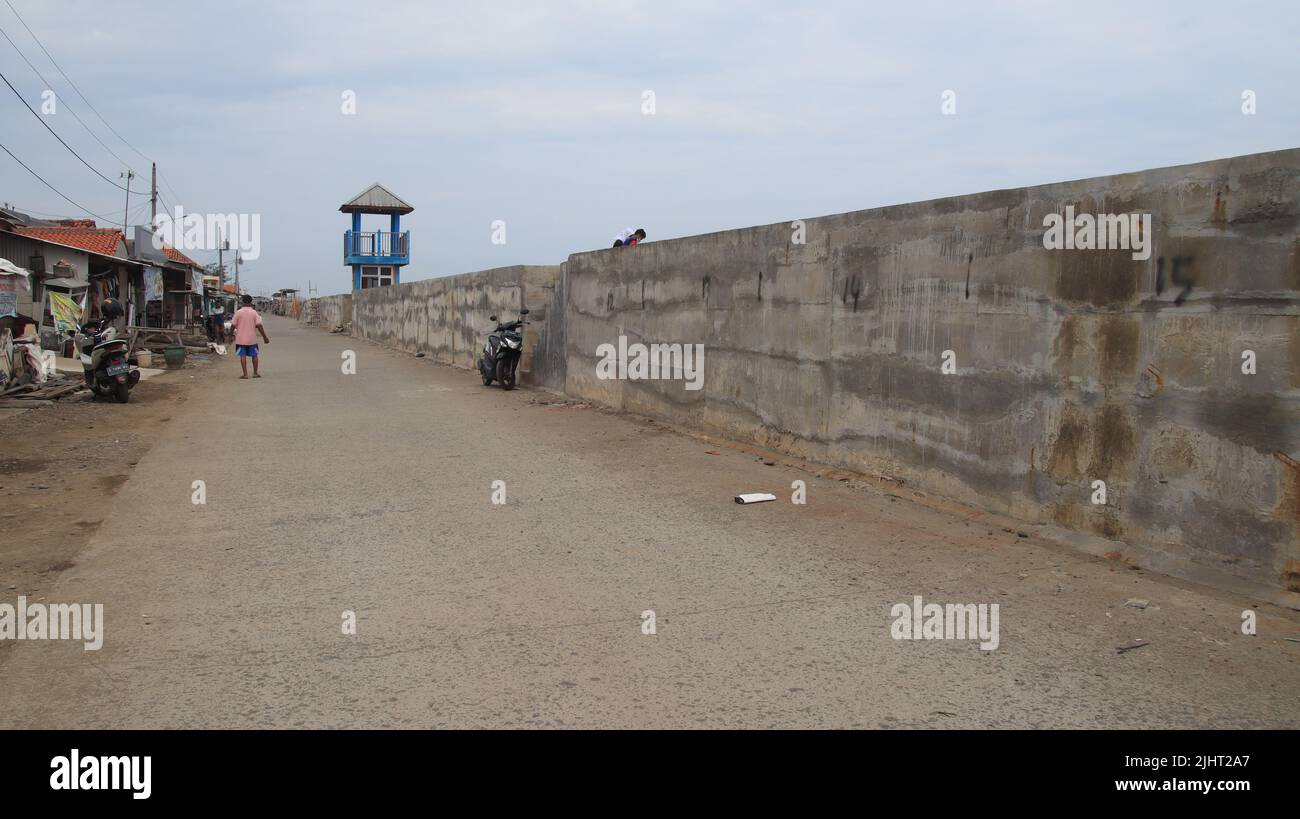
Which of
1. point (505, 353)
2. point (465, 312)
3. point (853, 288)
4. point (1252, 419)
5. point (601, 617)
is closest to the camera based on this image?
point (601, 617)

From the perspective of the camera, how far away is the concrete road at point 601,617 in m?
3.42

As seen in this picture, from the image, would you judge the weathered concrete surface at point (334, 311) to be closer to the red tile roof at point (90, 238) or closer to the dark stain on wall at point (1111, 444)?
the red tile roof at point (90, 238)

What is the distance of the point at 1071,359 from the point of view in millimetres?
5633

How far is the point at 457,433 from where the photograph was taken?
35.2 ft

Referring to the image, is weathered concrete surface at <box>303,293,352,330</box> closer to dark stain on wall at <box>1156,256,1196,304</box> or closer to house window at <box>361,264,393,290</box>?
house window at <box>361,264,393,290</box>

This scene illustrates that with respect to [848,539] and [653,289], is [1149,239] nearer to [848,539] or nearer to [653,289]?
[848,539]

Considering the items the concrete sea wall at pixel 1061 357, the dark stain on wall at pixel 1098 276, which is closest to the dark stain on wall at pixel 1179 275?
the concrete sea wall at pixel 1061 357

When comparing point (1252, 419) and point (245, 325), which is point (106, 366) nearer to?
point (245, 325)

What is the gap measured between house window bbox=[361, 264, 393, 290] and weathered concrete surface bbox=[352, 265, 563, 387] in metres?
11.5

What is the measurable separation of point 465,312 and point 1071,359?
58.2ft

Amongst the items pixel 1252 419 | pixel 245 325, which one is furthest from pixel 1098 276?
pixel 245 325

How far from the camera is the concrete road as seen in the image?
3416mm

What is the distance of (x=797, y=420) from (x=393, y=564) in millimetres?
4341

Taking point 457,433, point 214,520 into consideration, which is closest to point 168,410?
point 457,433
